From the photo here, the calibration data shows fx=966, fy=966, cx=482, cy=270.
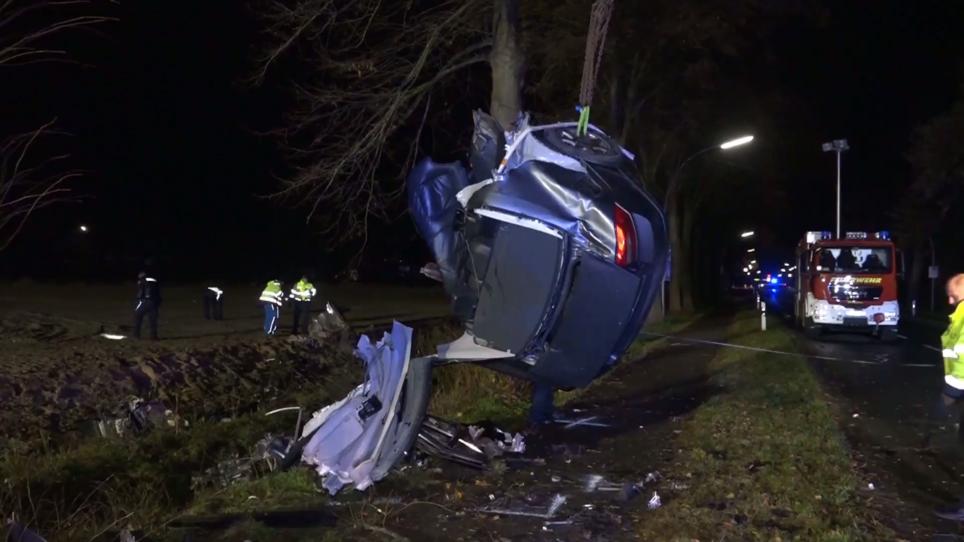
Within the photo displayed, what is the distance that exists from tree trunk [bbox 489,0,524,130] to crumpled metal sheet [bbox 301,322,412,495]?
5249 mm

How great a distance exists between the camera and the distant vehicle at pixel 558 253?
6.16 m

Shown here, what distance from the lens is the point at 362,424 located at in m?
6.98

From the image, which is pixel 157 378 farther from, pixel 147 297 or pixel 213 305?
pixel 213 305

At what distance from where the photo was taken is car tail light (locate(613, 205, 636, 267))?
609 cm

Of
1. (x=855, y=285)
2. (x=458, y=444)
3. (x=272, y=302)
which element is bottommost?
(x=458, y=444)

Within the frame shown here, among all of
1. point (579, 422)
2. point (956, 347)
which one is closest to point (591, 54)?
point (956, 347)

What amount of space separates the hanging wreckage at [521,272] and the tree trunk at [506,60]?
15.6 ft

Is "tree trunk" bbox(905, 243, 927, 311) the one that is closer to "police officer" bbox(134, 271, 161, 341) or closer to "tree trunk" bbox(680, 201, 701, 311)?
"tree trunk" bbox(680, 201, 701, 311)

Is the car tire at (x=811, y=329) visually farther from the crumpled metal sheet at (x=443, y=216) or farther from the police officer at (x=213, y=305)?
the crumpled metal sheet at (x=443, y=216)

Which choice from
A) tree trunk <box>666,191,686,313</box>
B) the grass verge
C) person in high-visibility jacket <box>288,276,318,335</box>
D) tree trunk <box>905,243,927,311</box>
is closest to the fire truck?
tree trunk <box>666,191,686,313</box>

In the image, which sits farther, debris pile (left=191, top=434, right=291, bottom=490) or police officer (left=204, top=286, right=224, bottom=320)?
police officer (left=204, top=286, right=224, bottom=320)

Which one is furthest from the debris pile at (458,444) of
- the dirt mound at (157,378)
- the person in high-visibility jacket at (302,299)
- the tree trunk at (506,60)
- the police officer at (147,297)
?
the person in high-visibility jacket at (302,299)

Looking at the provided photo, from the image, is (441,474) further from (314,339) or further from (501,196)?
(314,339)

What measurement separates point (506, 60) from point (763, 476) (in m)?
6.54
